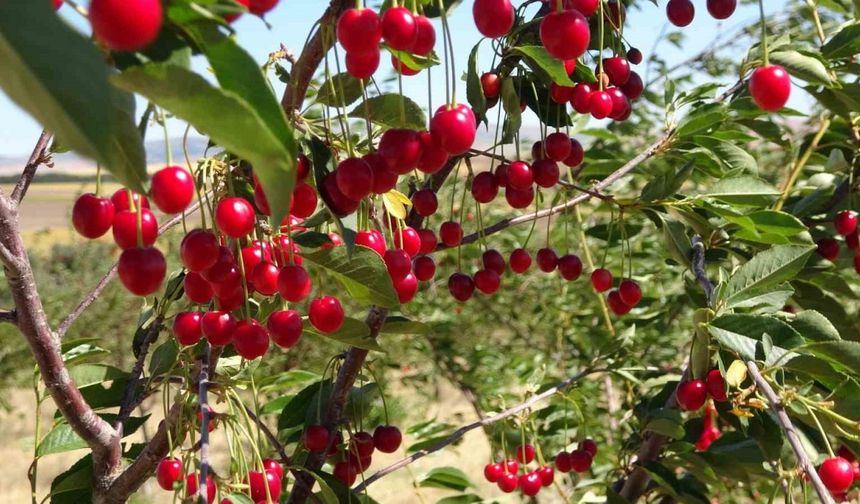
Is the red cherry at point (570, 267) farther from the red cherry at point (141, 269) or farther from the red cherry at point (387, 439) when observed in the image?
the red cherry at point (141, 269)

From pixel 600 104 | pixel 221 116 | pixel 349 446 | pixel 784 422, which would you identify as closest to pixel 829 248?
pixel 600 104

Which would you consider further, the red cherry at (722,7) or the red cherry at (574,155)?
the red cherry at (574,155)

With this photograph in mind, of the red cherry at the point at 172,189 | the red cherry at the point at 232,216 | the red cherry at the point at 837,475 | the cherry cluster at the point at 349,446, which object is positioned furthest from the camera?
the cherry cluster at the point at 349,446

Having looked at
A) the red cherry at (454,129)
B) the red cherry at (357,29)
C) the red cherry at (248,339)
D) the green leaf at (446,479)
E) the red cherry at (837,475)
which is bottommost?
the red cherry at (837,475)

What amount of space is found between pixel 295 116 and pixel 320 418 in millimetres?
624

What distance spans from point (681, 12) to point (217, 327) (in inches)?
31.7

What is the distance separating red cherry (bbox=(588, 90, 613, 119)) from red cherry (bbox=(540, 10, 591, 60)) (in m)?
0.33

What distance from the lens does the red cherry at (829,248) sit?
1.72 metres

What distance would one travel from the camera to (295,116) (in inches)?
31.4

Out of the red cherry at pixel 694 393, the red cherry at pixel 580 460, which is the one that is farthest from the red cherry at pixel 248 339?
the red cherry at pixel 580 460

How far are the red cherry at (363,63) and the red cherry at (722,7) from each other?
619mm

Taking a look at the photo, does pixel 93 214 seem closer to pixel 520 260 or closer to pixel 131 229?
pixel 131 229

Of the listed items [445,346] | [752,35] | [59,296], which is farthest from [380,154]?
[59,296]

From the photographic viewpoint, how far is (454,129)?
2.47 ft
